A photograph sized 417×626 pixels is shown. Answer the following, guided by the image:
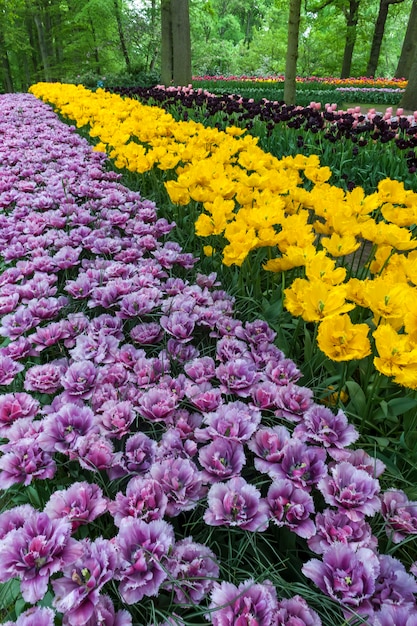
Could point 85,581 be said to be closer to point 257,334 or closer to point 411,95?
point 257,334

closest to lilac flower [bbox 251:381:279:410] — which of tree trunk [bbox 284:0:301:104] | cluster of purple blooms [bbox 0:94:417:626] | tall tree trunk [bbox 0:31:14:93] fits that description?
cluster of purple blooms [bbox 0:94:417:626]

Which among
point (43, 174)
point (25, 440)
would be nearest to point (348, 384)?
point (25, 440)

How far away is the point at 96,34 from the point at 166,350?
93.0ft

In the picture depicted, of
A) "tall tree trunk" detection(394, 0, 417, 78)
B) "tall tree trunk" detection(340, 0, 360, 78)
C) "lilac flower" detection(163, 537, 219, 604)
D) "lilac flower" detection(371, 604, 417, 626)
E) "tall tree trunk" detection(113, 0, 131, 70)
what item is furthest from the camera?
"tall tree trunk" detection(340, 0, 360, 78)

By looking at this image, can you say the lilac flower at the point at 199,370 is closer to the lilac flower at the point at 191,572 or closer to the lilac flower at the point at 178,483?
the lilac flower at the point at 178,483

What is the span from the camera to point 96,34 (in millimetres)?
24609

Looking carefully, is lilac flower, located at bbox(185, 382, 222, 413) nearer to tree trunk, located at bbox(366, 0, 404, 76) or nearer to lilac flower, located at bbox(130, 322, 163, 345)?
lilac flower, located at bbox(130, 322, 163, 345)

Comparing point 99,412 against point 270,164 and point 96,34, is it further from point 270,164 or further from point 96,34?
point 96,34

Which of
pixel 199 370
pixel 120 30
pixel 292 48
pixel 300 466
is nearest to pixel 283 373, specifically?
pixel 199 370

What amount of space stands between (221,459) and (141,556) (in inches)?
12.8

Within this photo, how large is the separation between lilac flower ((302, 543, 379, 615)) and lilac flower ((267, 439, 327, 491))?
19 cm

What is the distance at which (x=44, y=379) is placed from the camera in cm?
151

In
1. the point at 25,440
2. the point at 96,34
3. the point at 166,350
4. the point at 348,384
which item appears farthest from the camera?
the point at 96,34

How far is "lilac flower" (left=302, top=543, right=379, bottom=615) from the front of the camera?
3.01ft
